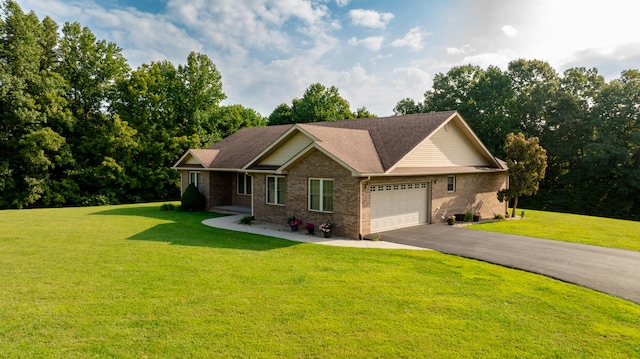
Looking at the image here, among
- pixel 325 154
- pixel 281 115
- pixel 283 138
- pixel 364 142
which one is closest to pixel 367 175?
pixel 325 154

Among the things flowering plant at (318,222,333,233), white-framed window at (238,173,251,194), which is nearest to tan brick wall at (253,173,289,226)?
flowering plant at (318,222,333,233)

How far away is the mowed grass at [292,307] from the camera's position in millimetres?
6297

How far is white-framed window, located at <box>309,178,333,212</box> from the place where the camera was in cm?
1650

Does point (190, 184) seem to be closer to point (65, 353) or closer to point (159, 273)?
point (159, 273)

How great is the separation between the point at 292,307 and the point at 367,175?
26.7 feet

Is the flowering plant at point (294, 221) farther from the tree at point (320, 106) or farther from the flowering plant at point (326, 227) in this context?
the tree at point (320, 106)

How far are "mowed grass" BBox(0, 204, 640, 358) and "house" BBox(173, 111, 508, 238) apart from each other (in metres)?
3.71

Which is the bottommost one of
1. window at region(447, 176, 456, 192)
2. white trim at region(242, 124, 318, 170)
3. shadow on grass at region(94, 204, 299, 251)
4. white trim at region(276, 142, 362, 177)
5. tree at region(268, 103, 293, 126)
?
shadow on grass at region(94, 204, 299, 251)

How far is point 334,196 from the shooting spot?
16172mm

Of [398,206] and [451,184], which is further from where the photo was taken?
[451,184]

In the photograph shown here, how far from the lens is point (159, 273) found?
1016cm

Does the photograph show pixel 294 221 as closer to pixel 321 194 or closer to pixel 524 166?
pixel 321 194

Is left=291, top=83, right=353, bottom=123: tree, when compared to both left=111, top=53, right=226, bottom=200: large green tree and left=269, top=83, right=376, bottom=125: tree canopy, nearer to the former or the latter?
left=269, top=83, right=376, bottom=125: tree canopy

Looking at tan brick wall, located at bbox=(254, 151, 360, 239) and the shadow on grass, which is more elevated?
tan brick wall, located at bbox=(254, 151, 360, 239)
